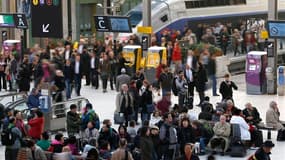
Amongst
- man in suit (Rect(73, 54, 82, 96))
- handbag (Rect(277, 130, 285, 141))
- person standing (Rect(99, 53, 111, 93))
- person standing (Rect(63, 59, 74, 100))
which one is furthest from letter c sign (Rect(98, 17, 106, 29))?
handbag (Rect(277, 130, 285, 141))

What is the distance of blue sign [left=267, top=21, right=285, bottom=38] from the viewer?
31609 mm

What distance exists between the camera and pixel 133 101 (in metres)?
26.4

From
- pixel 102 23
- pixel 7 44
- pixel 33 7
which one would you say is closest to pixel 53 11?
pixel 33 7

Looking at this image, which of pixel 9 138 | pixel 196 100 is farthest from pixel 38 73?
pixel 9 138

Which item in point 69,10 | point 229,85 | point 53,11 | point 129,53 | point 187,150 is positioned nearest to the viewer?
point 187,150

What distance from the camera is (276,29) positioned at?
31828 mm

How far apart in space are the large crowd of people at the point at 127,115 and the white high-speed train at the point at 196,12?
7.33m

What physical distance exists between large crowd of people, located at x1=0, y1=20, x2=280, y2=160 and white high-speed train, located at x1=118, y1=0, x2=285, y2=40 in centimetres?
733

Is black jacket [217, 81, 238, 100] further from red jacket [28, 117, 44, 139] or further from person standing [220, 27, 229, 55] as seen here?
person standing [220, 27, 229, 55]

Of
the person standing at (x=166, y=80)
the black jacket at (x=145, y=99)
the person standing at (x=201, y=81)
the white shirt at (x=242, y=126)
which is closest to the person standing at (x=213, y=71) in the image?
the person standing at (x=201, y=81)

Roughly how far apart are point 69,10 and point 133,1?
15.3ft

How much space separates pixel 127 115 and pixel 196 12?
81.0 feet

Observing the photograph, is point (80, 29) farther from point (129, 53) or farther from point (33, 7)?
point (33, 7)

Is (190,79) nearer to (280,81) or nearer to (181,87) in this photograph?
(181,87)
